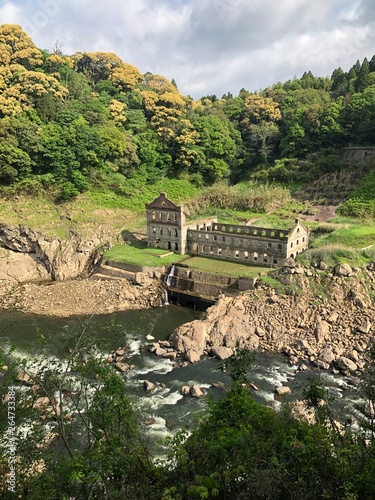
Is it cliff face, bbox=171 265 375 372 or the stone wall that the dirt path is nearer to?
cliff face, bbox=171 265 375 372

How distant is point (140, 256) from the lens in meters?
44.0

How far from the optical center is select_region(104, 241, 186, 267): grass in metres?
42.1

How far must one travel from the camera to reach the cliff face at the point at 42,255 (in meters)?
44.5

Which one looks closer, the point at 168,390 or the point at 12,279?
the point at 168,390

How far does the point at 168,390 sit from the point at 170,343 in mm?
5521

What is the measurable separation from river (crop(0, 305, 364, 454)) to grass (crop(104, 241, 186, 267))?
342 inches

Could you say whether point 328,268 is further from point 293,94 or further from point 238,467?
point 293,94

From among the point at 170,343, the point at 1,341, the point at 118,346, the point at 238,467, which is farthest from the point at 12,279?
the point at 238,467

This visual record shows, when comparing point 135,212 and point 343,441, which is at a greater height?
point 135,212

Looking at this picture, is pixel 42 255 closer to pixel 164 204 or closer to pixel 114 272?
pixel 114 272

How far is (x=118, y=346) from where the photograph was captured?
30188mm

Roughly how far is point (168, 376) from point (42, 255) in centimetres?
2552

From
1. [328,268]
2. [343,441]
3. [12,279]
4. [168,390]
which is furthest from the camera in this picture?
[12,279]

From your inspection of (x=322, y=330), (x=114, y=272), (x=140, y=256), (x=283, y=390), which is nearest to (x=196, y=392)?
(x=283, y=390)
